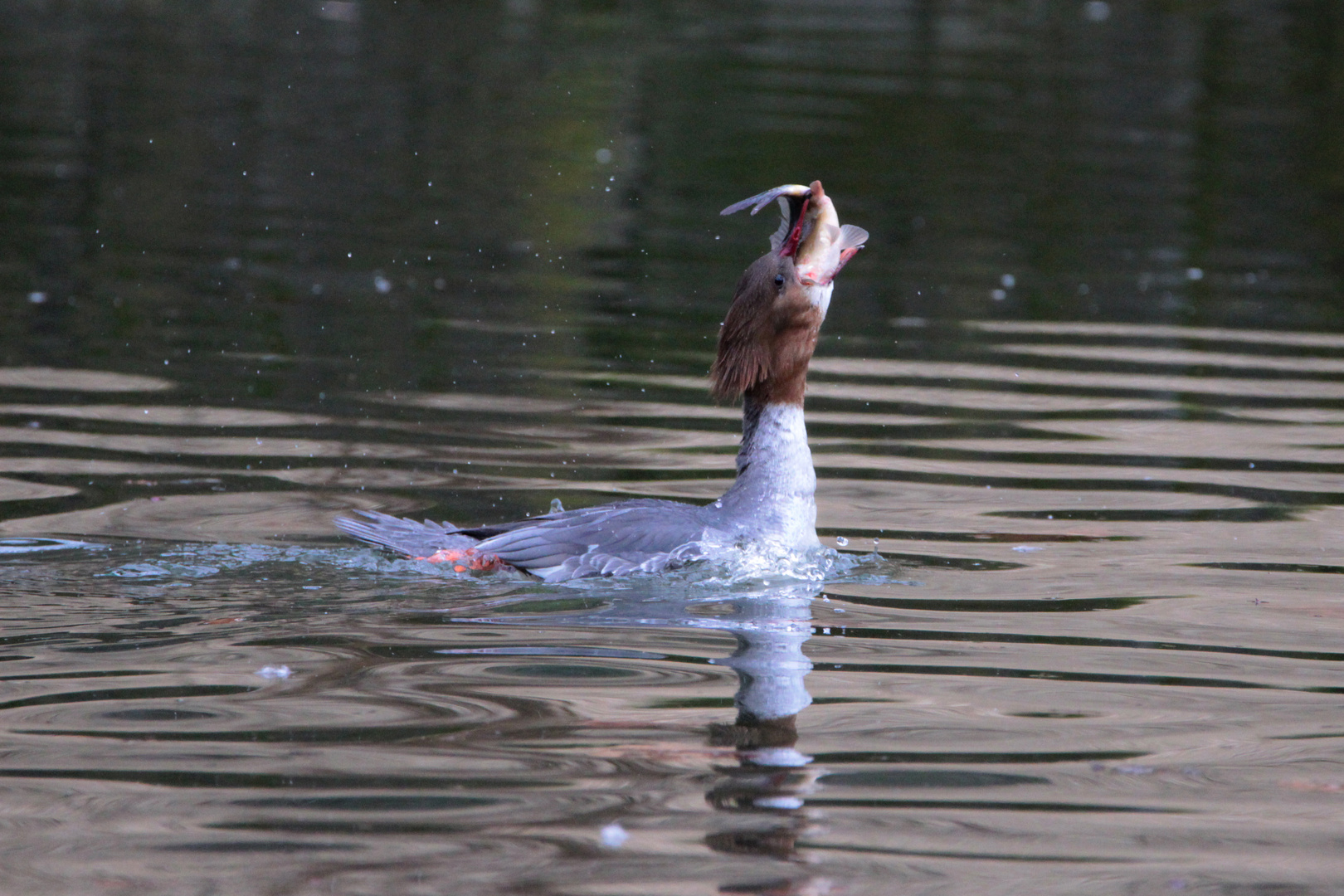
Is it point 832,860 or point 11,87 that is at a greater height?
point 11,87

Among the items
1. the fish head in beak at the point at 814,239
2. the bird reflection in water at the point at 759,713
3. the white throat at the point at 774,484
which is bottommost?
the bird reflection in water at the point at 759,713

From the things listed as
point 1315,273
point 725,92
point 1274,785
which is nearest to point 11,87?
point 725,92

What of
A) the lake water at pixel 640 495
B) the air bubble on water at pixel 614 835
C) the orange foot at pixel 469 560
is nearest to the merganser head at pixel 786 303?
the lake water at pixel 640 495

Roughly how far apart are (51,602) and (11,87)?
1692 centimetres

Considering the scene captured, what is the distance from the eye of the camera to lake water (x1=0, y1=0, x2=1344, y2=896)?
3893 millimetres

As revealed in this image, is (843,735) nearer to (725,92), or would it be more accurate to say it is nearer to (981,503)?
(981,503)

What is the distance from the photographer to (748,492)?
20.0 ft

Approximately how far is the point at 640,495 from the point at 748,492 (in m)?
1.18

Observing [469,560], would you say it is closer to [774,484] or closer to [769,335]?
[774,484]

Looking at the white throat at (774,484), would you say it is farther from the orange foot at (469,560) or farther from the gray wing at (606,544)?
the orange foot at (469,560)

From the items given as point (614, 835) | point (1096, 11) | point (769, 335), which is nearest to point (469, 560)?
point (769, 335)

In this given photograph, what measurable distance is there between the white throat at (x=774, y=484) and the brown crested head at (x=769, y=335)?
0.26 feet

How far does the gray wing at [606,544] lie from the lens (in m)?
5.81

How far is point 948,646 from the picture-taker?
17.4 ft
